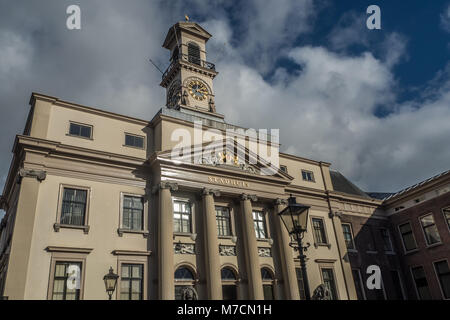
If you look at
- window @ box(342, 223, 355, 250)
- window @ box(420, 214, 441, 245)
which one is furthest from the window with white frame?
window @ box(420, 214, 441, 245)

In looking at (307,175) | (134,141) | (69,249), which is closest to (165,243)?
(69,249)

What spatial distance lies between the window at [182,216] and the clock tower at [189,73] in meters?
10.4

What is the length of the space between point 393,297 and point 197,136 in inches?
741

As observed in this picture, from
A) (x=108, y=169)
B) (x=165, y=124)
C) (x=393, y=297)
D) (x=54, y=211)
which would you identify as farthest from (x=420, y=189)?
(x=54, y=211)

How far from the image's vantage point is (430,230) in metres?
27.8

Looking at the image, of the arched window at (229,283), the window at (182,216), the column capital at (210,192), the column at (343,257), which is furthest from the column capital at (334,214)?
the window at (182,216)

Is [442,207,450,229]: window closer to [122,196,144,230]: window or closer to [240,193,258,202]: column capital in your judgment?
[240,193,258,202]: column capital

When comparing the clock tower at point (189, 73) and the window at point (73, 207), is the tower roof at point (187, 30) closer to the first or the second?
the clock tower at point (189, 73)

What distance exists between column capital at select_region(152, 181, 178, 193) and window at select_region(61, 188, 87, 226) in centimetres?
377

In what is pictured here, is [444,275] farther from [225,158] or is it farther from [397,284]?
[225,158]

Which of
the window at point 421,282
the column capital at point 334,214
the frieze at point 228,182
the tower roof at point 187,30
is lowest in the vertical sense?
the window at point 421,282

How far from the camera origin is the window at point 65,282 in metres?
17.1

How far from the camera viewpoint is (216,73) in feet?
115

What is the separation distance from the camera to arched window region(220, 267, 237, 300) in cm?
2152
